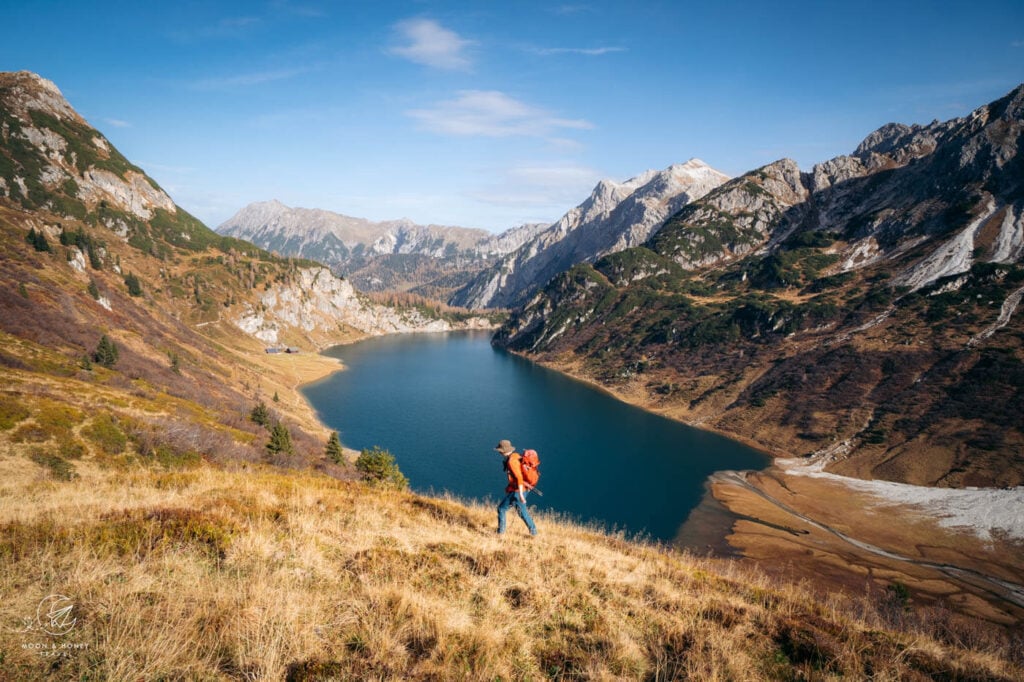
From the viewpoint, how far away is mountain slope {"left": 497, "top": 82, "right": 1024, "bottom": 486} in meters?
77.1

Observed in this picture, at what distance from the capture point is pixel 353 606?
664cm

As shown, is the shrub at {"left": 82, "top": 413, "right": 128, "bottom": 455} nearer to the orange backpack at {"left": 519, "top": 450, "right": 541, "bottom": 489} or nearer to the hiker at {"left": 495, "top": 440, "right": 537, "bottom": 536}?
the hiker at {"left": 495, "top": 440, "right": 537, "bottom": 536}

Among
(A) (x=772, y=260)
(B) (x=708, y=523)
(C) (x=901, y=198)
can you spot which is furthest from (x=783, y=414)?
(C) (x=901, y=198)

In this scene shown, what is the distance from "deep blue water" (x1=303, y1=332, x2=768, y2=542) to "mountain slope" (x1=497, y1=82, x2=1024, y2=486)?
52.9 ft

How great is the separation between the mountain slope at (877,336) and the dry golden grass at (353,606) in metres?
86.6

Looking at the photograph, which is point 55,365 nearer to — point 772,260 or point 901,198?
point 772,260

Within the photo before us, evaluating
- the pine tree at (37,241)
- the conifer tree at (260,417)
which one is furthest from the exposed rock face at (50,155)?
the conifer tree at (260,417)

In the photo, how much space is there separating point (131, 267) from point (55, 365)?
152 metres

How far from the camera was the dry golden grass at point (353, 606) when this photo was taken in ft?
16.5

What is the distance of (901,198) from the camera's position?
17862cm

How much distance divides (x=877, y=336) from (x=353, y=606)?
434 feet

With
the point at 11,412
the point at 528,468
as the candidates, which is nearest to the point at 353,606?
the point at 528,468

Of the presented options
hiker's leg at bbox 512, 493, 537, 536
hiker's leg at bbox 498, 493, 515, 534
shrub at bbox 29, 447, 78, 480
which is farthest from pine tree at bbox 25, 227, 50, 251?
hiker's leg at bbox 512, 493, 537, 536

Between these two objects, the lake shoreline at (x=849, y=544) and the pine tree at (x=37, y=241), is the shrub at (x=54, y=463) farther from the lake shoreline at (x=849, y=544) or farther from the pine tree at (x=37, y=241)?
the pine tree at (x=37, y=241)
